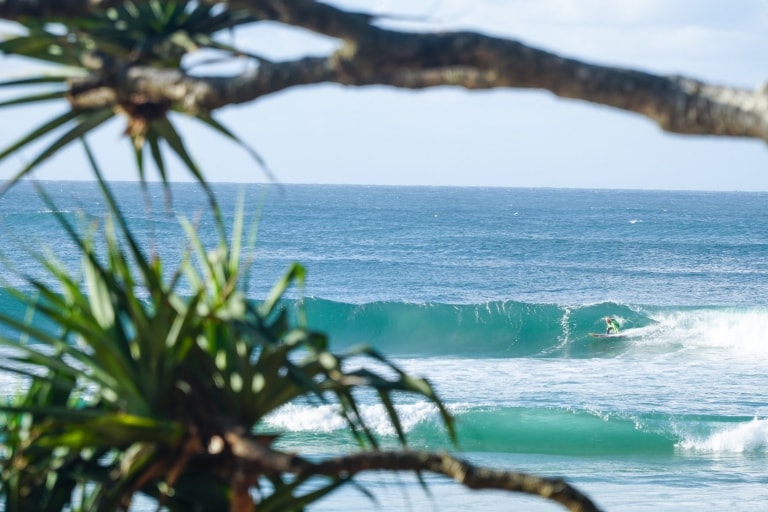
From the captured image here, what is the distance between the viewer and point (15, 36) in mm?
2613

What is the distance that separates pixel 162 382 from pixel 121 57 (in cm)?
78

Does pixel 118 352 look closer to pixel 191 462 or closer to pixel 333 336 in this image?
pixel 191 462

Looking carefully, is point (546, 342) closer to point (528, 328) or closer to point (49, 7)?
point (528, 328)

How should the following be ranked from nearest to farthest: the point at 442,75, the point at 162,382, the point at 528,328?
the point at 442,75
the point at 162,382
the point at 528,328

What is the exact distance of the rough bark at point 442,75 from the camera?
Result: 159 centimetres

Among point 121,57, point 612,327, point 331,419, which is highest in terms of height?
point 121,57

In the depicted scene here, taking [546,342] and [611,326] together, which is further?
[611,326]

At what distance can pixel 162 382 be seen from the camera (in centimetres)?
257

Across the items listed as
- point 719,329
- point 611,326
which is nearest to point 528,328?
point 611,326

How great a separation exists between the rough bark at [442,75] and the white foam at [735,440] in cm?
1154

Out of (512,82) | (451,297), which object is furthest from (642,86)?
(451,297)

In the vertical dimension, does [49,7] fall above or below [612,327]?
above

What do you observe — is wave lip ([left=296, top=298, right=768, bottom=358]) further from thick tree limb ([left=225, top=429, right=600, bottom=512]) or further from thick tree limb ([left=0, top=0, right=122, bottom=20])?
thick tree limb ([left=0, top=0, right=122, bottom=20])

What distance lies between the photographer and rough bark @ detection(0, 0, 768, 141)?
1588 millimetres
